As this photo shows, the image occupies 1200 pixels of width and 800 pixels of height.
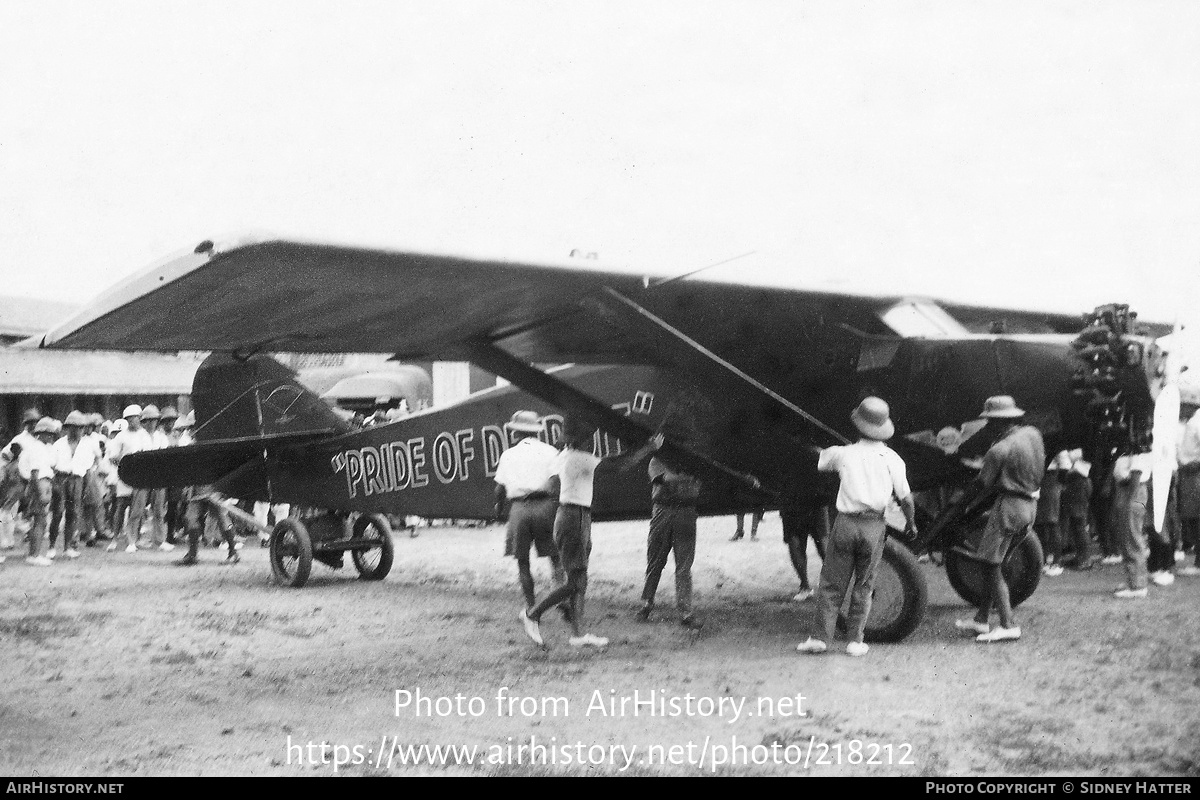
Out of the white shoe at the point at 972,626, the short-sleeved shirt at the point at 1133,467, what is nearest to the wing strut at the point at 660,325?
the white shoe at the point at 972,626

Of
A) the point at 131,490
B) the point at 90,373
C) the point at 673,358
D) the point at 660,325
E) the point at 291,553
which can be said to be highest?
the point at 90,373

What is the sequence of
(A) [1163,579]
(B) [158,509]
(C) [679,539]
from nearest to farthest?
1. (C) [679,539]
2. (A) [1163,579]
3. (B) [158,509]

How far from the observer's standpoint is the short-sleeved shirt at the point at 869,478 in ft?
20.5

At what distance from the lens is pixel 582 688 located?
5809 millimetres

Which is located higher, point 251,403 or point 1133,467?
point 251,403

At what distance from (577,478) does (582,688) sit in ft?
4.74

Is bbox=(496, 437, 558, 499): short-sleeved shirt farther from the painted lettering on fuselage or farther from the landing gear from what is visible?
the landing gear

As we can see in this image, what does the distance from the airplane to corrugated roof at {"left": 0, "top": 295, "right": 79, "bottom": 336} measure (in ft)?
34.3

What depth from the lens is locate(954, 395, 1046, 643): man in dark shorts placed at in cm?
656

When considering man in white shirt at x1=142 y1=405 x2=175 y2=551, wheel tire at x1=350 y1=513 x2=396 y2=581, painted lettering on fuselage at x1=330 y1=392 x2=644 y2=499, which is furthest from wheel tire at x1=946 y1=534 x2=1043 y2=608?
man in white shirt at x1=142 y1=405 x2=175 y2=551

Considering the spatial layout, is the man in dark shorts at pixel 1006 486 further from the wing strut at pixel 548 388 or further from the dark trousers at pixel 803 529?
the wing strut at pixel 548 388

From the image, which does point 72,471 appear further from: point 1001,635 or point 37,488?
point 1001,635

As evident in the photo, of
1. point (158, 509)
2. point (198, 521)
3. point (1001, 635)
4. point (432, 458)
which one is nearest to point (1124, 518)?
point (1001, 635)

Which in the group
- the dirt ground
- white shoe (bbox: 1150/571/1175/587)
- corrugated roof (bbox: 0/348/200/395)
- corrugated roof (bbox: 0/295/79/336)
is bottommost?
the dirt ground
